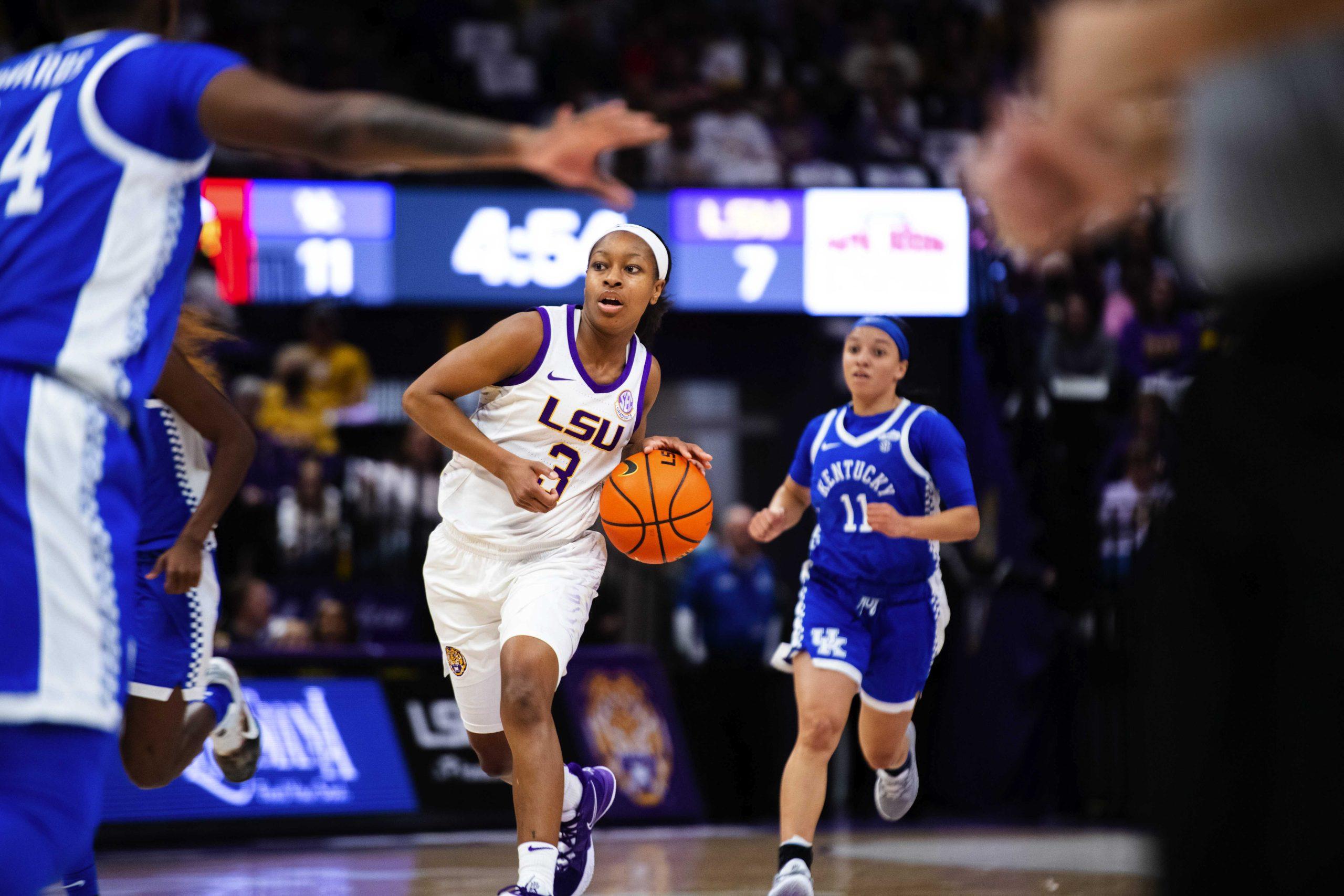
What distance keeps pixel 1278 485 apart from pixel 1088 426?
10138mm

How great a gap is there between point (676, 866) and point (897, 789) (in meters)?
1.45

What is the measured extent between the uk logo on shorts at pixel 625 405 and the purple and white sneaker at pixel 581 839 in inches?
52.4

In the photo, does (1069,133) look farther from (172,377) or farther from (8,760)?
(172,377)

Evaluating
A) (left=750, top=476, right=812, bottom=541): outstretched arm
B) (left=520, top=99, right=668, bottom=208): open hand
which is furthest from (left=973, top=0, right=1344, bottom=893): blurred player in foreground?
(left=750, top=476, right=812, bottom=541): outstretched arm

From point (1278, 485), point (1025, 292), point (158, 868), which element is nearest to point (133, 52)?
point (1278, 485)

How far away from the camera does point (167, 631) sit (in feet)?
17.8

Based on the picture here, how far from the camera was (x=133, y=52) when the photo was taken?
102 inches

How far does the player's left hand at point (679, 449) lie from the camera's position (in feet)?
18.7

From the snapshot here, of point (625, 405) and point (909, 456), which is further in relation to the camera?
point (909, 456)

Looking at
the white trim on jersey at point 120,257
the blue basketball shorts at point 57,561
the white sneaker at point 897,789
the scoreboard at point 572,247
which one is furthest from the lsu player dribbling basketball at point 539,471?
the scoreboard at point 572,247

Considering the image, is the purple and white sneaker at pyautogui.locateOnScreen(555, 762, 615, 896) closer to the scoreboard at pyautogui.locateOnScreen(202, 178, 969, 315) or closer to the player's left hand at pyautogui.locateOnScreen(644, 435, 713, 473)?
the player's left hand at pyautogui.locateOnScreen(644, 435, 713, 473)

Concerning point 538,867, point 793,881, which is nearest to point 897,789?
point 793,881

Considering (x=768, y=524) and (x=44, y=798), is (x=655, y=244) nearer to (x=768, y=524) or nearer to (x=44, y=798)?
(x=768, y=524)

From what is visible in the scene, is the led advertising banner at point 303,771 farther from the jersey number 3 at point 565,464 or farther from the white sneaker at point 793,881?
the jersey number 3 at point 565,464
